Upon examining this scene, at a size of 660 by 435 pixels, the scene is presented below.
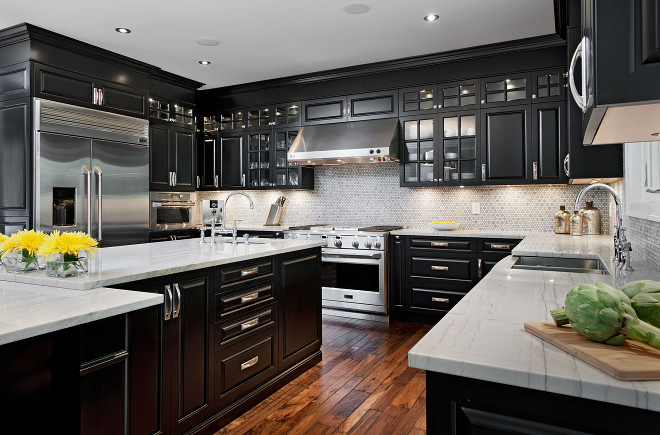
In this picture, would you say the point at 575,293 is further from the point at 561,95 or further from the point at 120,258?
the point at 561,95

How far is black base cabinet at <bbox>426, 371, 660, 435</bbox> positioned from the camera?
84cm

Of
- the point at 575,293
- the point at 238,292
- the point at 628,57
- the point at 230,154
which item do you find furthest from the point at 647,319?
the point at 230,154

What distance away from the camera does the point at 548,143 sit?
4.30 metres

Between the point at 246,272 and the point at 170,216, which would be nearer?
the point at 246,272

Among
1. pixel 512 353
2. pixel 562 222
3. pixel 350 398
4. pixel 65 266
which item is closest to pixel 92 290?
pixel 65 266

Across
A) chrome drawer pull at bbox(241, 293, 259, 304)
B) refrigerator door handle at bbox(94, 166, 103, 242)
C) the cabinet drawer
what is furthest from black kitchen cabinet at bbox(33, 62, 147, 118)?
the cabinet drawer

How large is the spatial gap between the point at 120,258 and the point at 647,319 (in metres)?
2.36

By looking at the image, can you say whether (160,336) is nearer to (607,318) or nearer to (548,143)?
(607,318)

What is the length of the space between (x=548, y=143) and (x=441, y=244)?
1.38m

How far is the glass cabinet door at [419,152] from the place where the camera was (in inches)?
191

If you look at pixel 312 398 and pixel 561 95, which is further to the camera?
pixel 561 95

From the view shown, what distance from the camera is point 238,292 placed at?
267 centimetres

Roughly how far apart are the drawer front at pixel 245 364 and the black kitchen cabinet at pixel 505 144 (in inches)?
113

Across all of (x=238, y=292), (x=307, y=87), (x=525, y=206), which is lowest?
(x=238, y=292)
